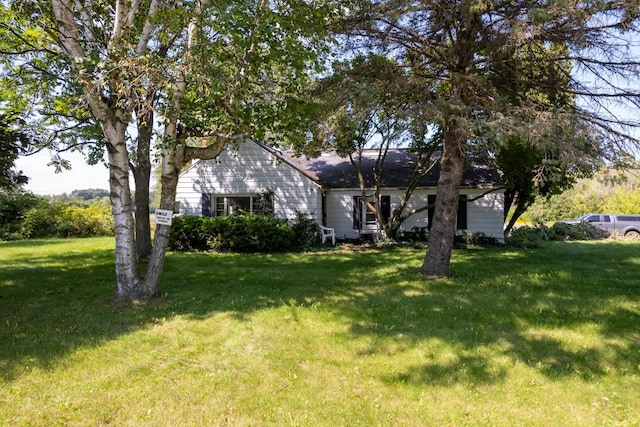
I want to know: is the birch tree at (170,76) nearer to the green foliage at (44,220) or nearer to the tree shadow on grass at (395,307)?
the tree shadow on grass at (395,307)

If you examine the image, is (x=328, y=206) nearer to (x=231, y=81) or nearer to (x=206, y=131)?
(x=206, y=131)

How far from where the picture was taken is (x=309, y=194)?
15.2 meters

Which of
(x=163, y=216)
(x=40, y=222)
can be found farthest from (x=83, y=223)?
(x=163, y=216)

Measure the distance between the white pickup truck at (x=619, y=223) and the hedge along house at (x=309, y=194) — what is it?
9.29m

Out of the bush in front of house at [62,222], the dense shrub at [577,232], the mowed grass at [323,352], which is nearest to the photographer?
the mowed grass at [323,352]

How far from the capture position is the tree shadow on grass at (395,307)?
14.4 feet

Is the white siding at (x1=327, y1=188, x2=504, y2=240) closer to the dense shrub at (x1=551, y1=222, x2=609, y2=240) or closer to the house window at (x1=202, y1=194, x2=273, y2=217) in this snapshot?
the house window at (x1=202, y1=194, x2=273, y2=217)

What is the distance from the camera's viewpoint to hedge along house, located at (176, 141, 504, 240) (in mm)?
15312

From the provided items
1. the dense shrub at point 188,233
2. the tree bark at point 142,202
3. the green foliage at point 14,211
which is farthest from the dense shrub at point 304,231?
the green foliage at point 14,211

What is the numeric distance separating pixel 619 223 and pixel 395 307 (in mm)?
21711

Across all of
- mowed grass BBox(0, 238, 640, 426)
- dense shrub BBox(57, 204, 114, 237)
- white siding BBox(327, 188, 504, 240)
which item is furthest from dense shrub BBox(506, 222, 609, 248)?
dense shrub BBox(57, 204, 114, 237)

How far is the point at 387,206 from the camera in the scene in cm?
1645

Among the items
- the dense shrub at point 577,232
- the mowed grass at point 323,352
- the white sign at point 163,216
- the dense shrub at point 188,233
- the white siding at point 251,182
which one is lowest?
the mowed grass at point 323,352

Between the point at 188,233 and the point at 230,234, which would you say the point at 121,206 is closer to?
the point at 230,234
